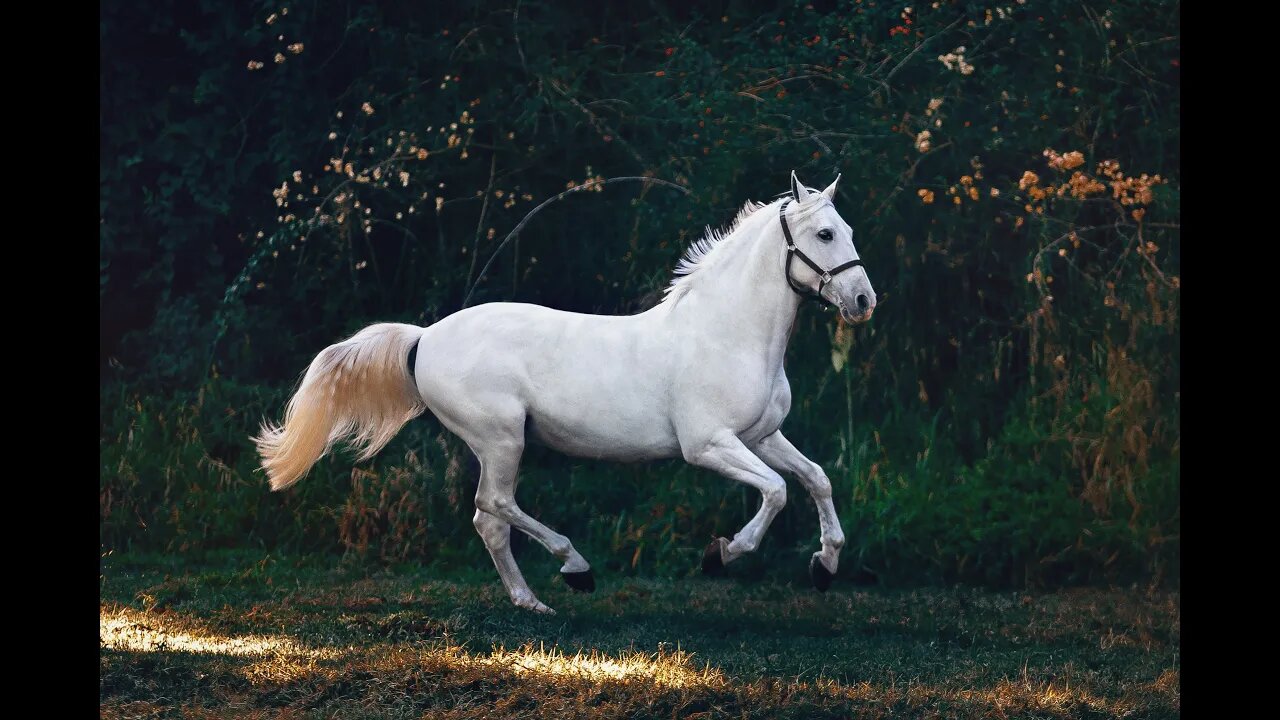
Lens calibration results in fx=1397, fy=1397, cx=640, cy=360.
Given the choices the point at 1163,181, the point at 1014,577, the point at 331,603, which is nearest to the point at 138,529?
the point at 331,603

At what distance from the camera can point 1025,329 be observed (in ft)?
31.8

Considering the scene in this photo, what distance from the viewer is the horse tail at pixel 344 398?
7.66m

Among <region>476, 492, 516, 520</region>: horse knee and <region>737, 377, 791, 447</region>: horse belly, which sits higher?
<region>737, 377, 791, 447</region>: horse belly

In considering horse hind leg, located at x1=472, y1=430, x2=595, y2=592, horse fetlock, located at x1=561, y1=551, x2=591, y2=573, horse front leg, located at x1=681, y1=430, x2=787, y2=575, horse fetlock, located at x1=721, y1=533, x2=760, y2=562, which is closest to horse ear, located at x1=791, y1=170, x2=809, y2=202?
horse front leg, located at x1=681, y1=430, x2=787, y2=575

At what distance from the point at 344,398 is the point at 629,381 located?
162cm

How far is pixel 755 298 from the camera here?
23.5 feet

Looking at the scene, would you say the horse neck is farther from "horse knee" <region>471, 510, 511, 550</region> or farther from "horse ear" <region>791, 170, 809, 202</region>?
"horse knee" <region>471, 510, 511, 550</region>

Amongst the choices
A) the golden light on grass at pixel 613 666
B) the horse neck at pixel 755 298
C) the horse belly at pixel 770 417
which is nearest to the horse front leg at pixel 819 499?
the horse belly at pixel 770 417

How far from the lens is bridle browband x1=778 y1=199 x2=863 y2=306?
688 cm

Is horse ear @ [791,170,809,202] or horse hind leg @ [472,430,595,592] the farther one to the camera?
horse hind leg @ [472,430,595,592]

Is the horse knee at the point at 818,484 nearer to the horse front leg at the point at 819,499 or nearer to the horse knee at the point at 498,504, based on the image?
the horse front leg at the point at 819,499

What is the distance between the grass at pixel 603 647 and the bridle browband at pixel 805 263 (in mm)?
1749

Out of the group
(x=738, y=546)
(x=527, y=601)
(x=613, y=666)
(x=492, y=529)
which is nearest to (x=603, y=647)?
(x=613, y=666)

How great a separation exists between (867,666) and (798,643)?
0.53 m
